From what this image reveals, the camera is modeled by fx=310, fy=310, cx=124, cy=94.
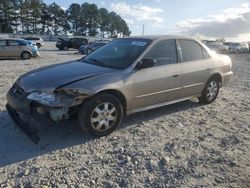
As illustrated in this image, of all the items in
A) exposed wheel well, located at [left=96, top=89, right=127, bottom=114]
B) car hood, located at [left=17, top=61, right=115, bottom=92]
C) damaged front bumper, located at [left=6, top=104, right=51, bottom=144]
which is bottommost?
damaged front bumper, located at [left=6, top=104, right=51, bottom=144]

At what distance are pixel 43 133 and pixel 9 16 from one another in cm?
7710

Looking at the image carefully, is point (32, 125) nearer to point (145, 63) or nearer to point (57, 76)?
point (57, 76)

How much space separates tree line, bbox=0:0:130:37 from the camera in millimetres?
75062

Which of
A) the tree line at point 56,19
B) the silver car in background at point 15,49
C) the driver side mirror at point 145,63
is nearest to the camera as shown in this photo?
the driver side mirror at point 145,63

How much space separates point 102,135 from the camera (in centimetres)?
493

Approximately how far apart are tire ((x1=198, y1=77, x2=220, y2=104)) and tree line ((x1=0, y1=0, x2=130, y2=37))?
73.6 m

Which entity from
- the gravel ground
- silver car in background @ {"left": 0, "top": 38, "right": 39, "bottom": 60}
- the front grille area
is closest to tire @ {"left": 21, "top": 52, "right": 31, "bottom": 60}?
silver car in background @ {"left": 0, "top": 38, "right": 39, "bottom": 60}

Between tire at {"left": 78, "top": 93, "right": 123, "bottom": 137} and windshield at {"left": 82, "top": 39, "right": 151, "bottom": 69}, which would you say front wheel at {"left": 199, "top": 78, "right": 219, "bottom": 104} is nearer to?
windshield at {"left": 82, "top": 39, "right": 151, "bottom": 69}

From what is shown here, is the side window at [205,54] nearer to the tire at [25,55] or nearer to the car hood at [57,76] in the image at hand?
the car hood at [57,76]

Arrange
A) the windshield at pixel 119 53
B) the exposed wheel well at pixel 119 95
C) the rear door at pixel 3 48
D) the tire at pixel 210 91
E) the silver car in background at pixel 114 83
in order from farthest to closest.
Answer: the rear door at pixel 3 48, the tire at pixel 210 91, the windshield at pixel 119 53, the exposed wheel well at pixel 119 95, the silver car in background at pixel 114 83

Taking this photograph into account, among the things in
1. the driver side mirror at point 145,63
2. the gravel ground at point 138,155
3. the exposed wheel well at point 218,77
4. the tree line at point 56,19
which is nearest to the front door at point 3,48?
the gravel ground at point 138,155

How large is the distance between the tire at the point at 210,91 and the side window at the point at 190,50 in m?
0.69

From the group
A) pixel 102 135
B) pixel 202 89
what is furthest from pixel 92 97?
pixel 202 89

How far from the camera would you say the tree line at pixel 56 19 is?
7506 cm
